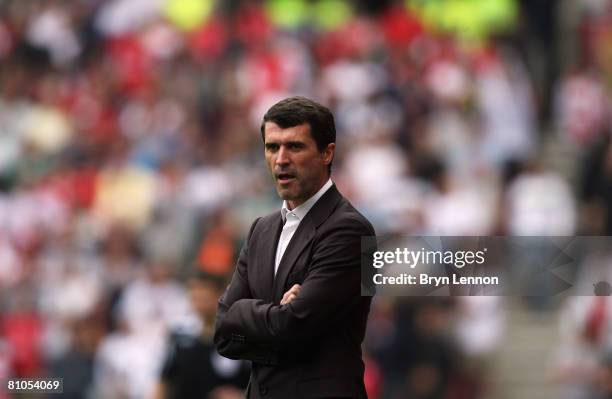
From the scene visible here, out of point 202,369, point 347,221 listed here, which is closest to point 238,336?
point 347,221

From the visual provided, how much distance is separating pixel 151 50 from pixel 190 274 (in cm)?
457

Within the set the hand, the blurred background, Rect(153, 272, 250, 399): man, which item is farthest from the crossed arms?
the blurred background

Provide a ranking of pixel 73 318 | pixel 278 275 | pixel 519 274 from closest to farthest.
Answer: pixel 278 275 < pixel 519 274 < pixel 73 318

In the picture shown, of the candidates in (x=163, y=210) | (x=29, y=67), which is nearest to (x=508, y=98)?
(x=163, y=210)

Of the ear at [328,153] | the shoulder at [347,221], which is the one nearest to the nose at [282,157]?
the ear at [328,153]

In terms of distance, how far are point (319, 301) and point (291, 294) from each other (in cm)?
10

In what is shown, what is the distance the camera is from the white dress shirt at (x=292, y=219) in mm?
4301

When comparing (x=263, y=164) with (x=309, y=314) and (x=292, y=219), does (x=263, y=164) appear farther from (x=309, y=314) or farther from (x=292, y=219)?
(x=309, y=314)

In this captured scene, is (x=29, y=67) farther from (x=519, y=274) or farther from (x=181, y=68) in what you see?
(x=519, y=274)

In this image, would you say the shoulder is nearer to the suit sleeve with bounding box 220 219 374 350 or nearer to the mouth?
the suit sleeve with bounding box 220 219 374 350

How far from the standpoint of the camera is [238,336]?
14.2 ft

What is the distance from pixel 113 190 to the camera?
537 inches

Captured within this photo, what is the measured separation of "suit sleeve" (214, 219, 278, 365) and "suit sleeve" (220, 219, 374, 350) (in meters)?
0.04

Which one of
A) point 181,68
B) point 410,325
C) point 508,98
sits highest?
point 181,68
